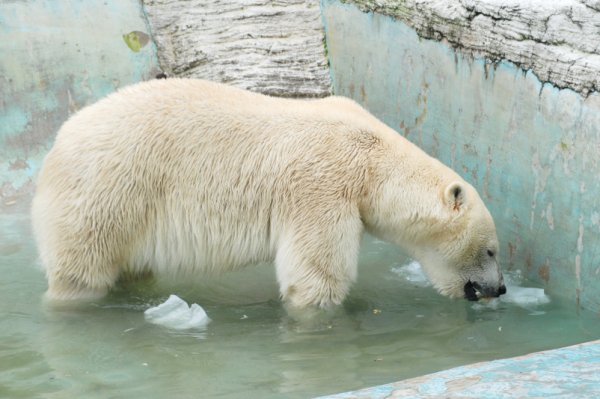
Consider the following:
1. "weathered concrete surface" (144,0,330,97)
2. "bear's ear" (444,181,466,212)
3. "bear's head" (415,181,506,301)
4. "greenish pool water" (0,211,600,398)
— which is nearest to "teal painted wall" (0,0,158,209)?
"weathered concrete surface" (144,0,330,97)

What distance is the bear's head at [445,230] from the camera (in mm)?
5645

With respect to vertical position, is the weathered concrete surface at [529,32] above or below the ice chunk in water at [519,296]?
above

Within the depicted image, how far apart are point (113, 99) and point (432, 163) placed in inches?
76.7

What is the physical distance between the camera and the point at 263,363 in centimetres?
504

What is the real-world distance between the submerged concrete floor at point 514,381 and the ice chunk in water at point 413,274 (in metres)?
2.72

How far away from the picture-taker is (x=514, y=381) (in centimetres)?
346

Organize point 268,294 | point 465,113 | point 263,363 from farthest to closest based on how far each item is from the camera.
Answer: point 465,113 < point 268,294 < point 263,363

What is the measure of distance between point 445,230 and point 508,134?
1034 millimetres

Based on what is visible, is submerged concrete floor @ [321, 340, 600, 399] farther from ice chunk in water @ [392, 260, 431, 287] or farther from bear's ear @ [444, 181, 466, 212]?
ice chunk in water @ [392, 260, 431, 287]

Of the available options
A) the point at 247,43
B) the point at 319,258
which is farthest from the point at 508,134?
the point at 247,43

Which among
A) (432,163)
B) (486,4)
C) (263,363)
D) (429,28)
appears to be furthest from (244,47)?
(263,363)

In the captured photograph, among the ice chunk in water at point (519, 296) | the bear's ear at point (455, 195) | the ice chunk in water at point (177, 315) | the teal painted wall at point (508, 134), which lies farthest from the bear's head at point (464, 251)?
the ice chunk in water at point (177, 315)

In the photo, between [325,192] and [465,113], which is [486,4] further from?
[325,192]

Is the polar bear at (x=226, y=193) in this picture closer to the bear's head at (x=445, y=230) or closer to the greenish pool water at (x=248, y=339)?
the bear's head at (x=445, y=230)
